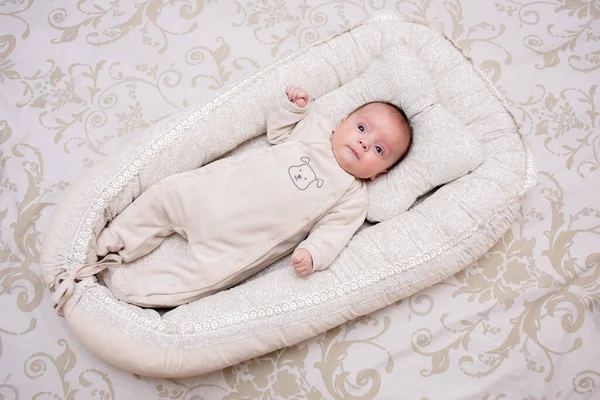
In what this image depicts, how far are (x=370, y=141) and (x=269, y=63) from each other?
43cm

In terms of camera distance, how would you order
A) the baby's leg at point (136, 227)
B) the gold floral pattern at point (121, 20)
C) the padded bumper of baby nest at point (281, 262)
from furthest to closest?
the gold floral pattern at point (121, 20)
the baby's leg at point (136, 227)
the padded bumper of baby nest at point (281, 262)

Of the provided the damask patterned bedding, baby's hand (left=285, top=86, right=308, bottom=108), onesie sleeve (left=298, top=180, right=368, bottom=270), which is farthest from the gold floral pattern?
onesie sleeve (left=298, top=180, right=368, bottom=270)

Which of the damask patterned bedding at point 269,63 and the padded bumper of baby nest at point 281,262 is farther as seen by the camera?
the damask patterned bedding at point 269,63

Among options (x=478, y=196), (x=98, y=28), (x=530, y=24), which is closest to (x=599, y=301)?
(x=478, y=196)

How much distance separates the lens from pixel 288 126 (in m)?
1.59

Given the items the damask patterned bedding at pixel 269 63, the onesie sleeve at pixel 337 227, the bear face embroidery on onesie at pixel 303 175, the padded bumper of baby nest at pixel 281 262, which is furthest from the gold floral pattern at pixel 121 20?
the onesie sleeve at pixel 337 227

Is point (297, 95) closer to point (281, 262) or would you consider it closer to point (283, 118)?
point (283, 118)

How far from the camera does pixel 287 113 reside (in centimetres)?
155

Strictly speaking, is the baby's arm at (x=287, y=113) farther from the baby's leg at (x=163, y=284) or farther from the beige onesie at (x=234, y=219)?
the baby's leg at (x=163, y=284)

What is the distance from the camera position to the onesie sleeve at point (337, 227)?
1.43 meters

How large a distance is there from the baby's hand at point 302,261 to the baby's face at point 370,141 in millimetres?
284

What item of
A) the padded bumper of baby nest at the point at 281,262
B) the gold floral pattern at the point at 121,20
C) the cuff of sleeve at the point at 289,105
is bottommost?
the padded bumper of baby nest at the point at 281,262

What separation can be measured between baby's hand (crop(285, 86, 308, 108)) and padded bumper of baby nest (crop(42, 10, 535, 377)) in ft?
0.29

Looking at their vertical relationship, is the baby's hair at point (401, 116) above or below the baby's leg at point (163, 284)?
above
